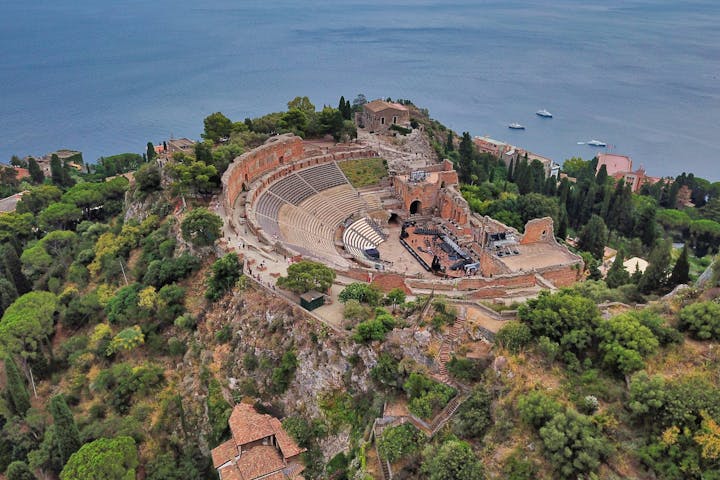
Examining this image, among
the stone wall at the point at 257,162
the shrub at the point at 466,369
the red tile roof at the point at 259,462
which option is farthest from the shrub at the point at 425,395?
the stone wall at the point at 257,162

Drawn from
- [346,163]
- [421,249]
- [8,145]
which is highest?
[346,163]

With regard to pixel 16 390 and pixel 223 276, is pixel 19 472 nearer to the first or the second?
pixel 16 390

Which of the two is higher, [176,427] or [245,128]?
[245,128]

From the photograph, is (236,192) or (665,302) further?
(236,192)

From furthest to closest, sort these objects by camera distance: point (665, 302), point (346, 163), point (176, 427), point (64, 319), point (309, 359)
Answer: point (346, 163)
point (64, 319)
point (176, 427)
point (309, 359)
point (665, 302)

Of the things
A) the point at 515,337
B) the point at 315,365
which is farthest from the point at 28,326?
the point at 515,337

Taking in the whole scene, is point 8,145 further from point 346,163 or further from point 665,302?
point 665,302

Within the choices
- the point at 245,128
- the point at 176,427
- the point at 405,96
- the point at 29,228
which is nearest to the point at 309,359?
the point at 176,427
